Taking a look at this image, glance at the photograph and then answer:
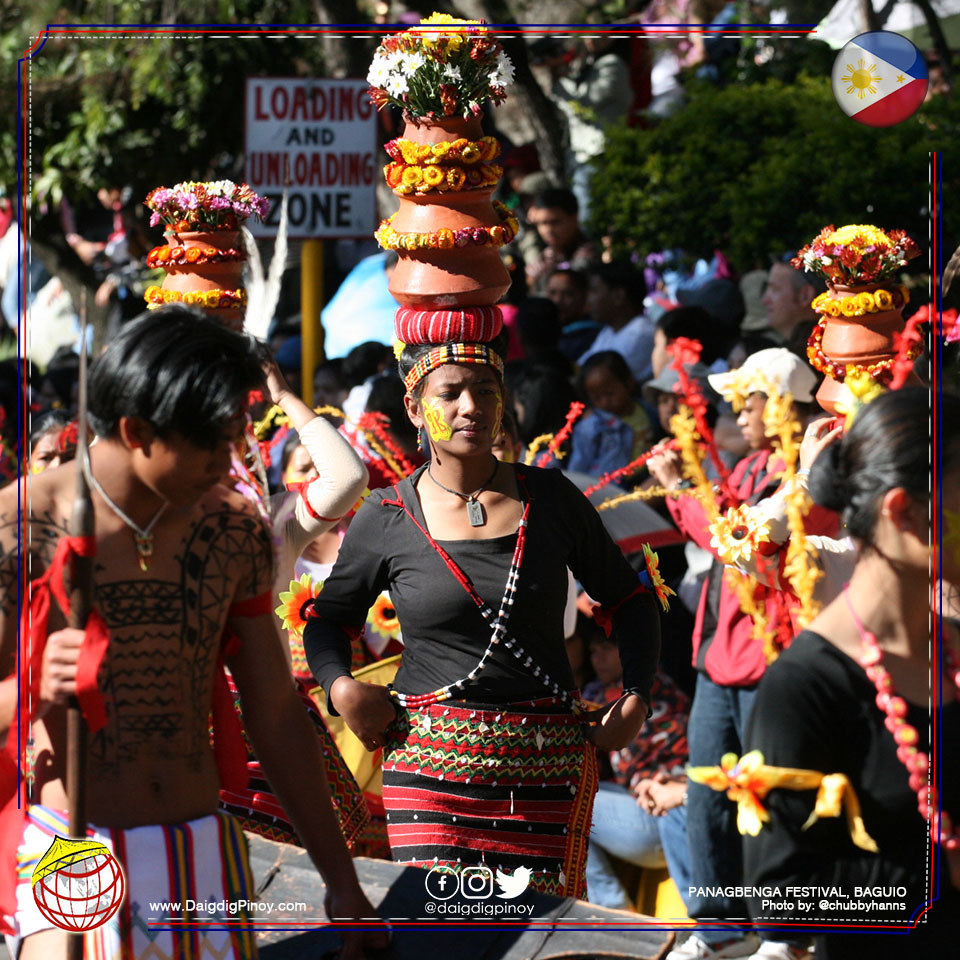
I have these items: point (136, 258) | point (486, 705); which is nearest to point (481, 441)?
point (486, 705)

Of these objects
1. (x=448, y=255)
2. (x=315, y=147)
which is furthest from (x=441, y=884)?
(x=315, y=147)

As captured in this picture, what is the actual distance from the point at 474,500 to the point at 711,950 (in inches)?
80.6

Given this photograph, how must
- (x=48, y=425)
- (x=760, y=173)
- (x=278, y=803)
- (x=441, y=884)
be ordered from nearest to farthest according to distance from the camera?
(x=441, y=884)
(x=278, y=803)
(x=48, y=425)
(x=760, y=173)

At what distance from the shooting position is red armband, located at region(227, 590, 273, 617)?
118 inches

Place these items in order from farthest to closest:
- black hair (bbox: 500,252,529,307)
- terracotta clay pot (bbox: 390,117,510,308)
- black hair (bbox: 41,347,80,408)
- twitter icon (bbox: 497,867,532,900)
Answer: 1. black hair (bbox: 41,347,80,408)
2. black hair (bbox: 500,252,529,307)
3. terracotta clay pot (bbox: 390,117,510,308)
4. twitter icon (bbox: 497,867,532,900)

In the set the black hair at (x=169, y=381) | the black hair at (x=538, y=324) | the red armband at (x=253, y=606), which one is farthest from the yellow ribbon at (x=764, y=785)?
the black hair at (x=538, y=324)

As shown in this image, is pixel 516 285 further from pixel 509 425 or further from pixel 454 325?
pixel 454 325

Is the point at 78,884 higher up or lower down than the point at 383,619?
lower down

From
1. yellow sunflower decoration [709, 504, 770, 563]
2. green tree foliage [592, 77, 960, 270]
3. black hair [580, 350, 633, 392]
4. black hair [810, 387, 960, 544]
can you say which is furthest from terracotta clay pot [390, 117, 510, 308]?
green tree foliage [592, 77, 960, 270]

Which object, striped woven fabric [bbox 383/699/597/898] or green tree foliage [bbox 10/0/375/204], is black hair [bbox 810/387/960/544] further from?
green tree foliage [bbox 10/0/375/204]

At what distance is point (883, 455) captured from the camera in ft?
8.83

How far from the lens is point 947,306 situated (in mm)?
5203

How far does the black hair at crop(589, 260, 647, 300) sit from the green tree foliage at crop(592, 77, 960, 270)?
0.83 ft

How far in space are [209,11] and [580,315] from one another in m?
3.67
